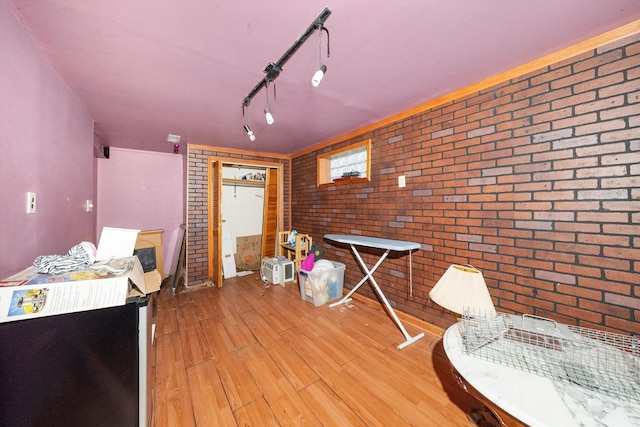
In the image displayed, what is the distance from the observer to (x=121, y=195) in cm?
372

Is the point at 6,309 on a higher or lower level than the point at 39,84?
lower

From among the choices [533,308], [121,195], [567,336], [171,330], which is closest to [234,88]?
[171,330]

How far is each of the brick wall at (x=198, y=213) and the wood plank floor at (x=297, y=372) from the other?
1.03 meters

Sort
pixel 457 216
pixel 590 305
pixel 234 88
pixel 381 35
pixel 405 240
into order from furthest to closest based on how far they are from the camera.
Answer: pixel 405 240, pixel 457 216, pixel 234 88, pixel 590 305, pixel 381 35

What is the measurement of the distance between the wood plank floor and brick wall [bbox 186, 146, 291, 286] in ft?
3.39

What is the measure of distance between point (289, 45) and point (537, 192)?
6.88ft

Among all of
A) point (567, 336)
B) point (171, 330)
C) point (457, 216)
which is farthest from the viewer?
point (171, 330)

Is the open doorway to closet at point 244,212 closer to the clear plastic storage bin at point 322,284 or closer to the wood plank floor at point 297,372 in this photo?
the wood plank floor at point 297,372

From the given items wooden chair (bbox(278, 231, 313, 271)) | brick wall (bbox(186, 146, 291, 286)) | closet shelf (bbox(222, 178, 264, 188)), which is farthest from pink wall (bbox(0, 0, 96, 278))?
wooden chair (bbox(278, 231, 313, 271))

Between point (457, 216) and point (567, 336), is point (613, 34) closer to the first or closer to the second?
point (457, 216)

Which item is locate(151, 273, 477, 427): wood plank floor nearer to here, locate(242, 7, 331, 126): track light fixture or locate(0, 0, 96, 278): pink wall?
locate(0, 0, 96, 278): pink wall

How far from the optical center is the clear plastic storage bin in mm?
2898

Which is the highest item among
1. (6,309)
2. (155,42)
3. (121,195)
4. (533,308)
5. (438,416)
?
(155,42)

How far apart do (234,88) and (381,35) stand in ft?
4.17
